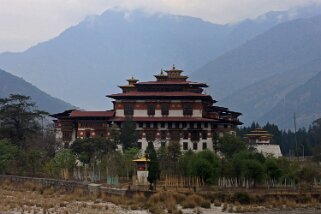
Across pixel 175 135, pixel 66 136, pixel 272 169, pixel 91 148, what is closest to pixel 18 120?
pixel 91 148

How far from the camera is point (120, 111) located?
10550cm

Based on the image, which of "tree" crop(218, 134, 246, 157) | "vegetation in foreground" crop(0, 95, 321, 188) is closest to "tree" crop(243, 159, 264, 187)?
"vegetation in foreground" crop(0, 95, 321, 188)

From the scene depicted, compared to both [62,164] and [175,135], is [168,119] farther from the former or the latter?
[62,164]

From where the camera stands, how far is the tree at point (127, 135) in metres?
99.4

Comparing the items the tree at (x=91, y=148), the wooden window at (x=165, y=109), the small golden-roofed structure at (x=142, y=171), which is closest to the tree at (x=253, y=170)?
the small golden-roofed structure at (x=142, y=171)

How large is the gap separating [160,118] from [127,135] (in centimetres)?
613

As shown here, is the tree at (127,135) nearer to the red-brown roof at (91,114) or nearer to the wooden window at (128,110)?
the wooden window at (128,110)

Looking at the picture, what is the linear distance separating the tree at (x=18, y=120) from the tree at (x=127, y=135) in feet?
36.2

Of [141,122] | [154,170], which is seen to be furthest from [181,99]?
[154,170]

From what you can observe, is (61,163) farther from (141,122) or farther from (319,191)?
(319,191)

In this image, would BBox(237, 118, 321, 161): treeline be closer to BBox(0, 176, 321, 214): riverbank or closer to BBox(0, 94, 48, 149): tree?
BBox(0, 94, 48, 149): tree

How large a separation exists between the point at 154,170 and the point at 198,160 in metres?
8.04

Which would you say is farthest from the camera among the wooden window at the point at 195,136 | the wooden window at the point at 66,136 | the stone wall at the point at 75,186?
→ the wooden window at the point at 66,136

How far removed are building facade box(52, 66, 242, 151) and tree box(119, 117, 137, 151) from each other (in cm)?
256
